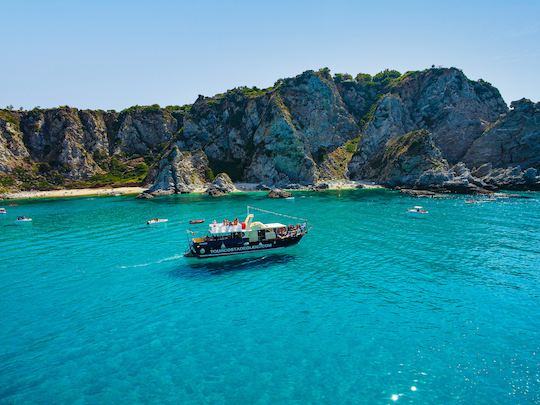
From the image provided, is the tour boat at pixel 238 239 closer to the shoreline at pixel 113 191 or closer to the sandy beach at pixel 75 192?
the shoreline at pixel 113 191

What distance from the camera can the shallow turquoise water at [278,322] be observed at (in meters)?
22.0

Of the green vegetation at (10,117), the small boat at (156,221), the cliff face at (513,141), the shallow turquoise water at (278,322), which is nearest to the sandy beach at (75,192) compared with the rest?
the green vegetation at (10,117)

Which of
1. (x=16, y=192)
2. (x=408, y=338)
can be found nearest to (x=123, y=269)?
(x=408, y=338)

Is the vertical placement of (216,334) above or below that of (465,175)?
below

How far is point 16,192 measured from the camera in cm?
16438

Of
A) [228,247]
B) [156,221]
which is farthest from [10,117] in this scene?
[228,247]

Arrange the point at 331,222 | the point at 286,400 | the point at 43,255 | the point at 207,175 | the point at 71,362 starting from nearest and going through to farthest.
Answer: the point at 286,400 → the point at 71,362 → the point at 43,255 → the point at 331,222 → the point at 207,175

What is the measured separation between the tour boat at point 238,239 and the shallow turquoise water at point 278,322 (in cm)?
163

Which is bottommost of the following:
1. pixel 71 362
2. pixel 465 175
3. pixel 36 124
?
pixel 71 362

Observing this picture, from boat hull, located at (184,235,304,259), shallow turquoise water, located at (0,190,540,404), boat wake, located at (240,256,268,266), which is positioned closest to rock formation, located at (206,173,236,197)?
shallow turquoise water, located at (0,190,540,404)

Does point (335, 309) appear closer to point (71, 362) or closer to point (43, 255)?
point (71, 362)

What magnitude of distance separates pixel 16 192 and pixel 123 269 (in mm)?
156182

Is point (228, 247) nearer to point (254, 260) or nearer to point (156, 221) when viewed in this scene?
point (254, 260)

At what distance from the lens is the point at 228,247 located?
51062mm
